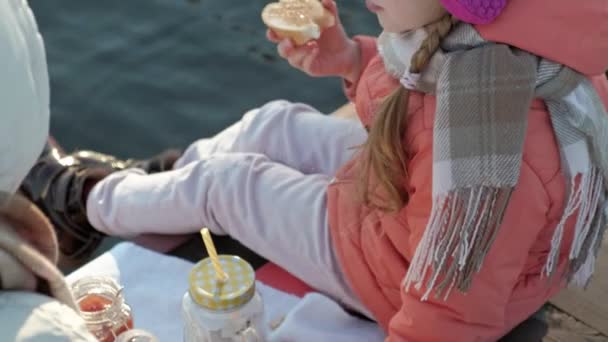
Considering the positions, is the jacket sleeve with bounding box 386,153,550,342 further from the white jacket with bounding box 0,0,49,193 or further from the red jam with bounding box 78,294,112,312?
the white jacket with bounding box 0,0,49,193

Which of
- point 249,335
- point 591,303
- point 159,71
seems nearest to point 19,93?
point 249,335

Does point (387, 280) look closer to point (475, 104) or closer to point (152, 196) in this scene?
point (475, 104)

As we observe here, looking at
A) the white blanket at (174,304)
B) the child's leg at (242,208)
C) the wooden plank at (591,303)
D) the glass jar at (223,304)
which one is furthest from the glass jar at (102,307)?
the wooden plank at (591,303)

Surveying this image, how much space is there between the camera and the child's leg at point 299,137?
1970 millimetres

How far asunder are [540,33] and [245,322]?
2.07 feet

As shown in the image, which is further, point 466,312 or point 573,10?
point 466,312

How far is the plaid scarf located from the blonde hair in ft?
0.06

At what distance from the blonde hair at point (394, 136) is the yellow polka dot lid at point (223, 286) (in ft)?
0.95

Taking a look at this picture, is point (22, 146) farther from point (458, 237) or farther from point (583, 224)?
point (583, 224)

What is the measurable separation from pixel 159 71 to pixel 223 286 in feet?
5.93

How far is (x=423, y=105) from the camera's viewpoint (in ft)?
4.77

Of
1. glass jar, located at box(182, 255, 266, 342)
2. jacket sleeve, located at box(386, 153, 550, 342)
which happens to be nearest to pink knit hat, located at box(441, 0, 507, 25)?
jacket sleeve, located at box(386, 153, 550, 342)

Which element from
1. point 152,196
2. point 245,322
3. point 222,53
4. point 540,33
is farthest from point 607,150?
point 222,53

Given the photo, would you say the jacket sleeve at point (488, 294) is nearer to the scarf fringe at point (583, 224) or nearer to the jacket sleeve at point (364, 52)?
the scarf fringe at point (583, 224)
